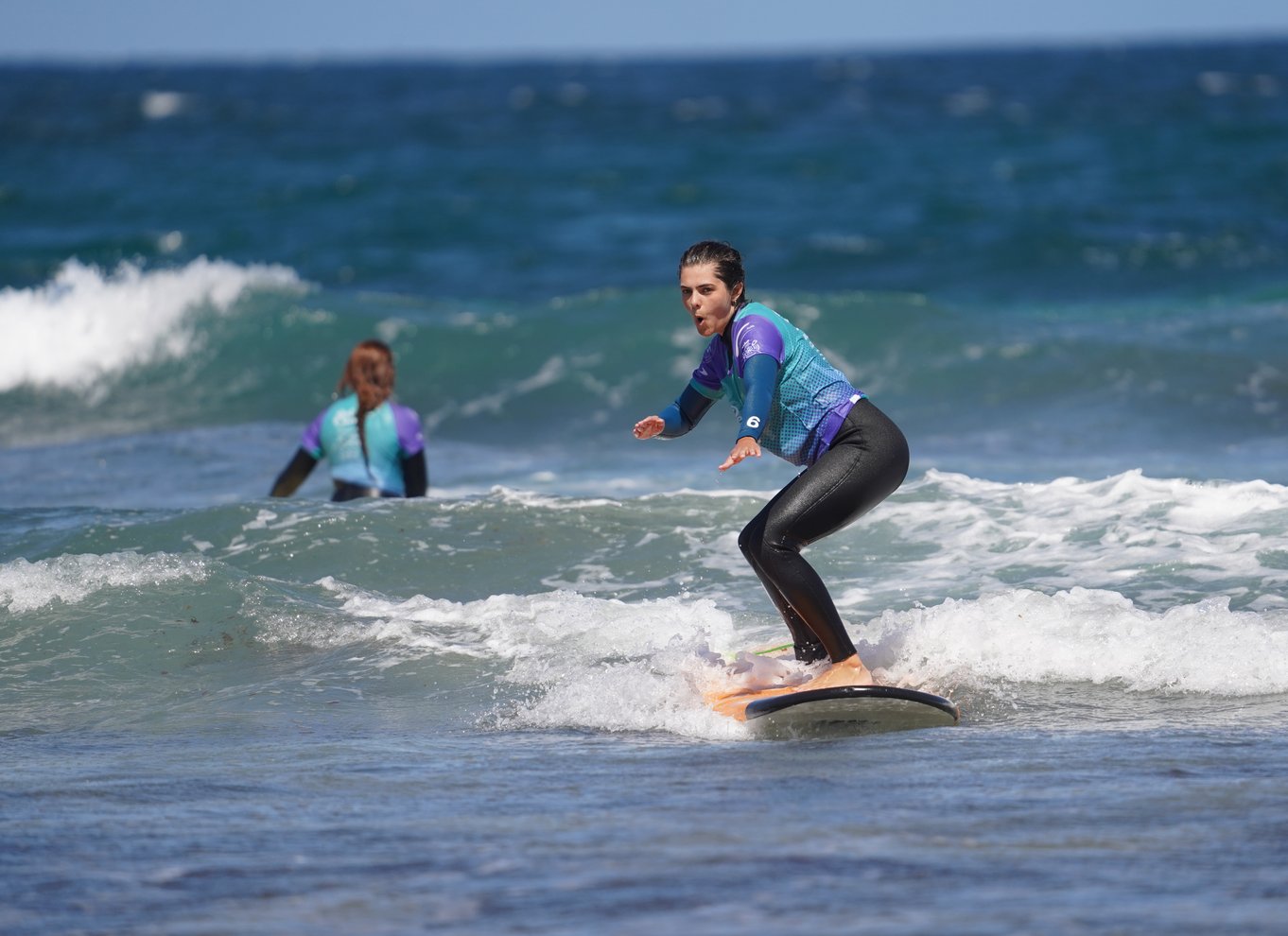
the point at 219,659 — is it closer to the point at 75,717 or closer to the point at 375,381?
the point at 75,717

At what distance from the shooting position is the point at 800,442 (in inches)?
230

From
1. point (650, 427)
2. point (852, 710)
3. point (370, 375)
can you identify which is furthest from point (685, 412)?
point (370, 375)

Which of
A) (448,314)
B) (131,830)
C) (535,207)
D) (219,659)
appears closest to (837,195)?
(535,207)

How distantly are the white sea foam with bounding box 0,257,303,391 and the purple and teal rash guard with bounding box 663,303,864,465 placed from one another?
1342 centimetres

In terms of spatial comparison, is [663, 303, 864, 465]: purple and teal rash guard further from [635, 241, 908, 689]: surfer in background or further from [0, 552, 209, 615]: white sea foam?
[0, 552, 209, 615]: white sea foam

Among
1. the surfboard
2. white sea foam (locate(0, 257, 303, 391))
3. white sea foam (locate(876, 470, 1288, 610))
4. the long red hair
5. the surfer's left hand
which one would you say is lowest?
the surfboard

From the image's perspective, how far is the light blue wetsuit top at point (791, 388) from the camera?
5.65 m

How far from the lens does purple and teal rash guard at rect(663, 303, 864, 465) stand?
18.3 feet

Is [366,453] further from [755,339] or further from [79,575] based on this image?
[755,339]

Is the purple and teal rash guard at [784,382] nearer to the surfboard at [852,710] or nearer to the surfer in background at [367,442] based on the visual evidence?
the surfboard at [852,710]

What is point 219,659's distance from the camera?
23.6 feet

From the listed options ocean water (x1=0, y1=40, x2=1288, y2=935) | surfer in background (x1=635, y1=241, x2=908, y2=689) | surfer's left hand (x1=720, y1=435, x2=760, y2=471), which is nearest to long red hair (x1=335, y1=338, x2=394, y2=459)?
ocean water (x1=0, y1=40, x2=1288, y2=935)

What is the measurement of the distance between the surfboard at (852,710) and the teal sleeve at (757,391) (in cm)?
94

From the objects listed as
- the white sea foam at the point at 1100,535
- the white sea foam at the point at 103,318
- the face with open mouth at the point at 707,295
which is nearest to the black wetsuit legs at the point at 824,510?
the face with open mouth at the point at 707,295
